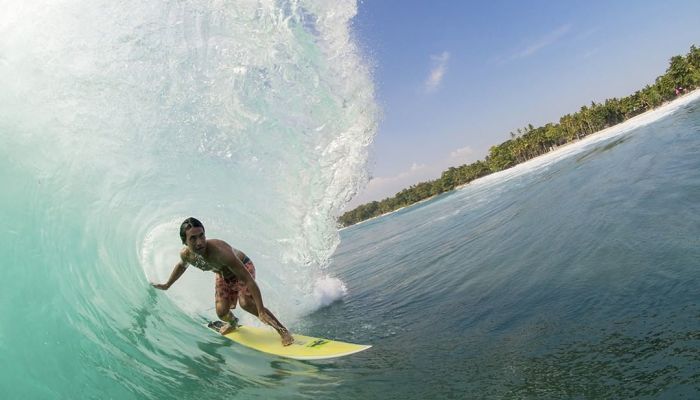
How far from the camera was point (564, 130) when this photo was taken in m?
110

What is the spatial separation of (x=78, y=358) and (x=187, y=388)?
1389mm

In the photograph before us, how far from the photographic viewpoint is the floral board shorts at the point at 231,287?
20.7ft

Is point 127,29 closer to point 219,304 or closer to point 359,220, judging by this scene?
point 219,304

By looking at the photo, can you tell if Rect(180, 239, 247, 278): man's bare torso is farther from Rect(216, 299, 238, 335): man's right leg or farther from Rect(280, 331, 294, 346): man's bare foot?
Rect(280, 331, 294, 346): man's bare foot

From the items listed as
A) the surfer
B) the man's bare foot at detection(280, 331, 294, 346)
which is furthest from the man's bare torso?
the man's bare foot at detection(280, 331, 294, 346)

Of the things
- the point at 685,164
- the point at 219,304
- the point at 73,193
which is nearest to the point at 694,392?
the point at 219,304

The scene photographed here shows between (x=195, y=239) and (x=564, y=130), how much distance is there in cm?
12189

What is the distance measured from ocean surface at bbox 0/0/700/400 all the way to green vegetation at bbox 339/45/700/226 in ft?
298

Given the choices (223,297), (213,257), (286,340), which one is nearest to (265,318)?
(286,340)

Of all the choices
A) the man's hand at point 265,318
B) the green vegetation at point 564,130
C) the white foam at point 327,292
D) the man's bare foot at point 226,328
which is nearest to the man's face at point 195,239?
→ the man's hand at point 265,318

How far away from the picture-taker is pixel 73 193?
7.62 metres

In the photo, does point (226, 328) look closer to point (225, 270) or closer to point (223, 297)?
point (223, 297)

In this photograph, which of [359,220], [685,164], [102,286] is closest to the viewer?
[102,286]

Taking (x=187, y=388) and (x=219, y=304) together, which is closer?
(x=187, y=388)
